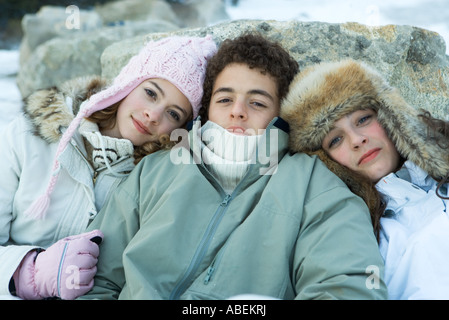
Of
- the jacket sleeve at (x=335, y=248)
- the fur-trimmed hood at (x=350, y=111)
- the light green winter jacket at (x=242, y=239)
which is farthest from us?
the fur-trimmed hood at (x=350, y=111)

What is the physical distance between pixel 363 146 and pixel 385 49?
3.86 ft

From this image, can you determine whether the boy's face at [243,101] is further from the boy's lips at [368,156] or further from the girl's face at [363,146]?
the boy's lips at [368,156]

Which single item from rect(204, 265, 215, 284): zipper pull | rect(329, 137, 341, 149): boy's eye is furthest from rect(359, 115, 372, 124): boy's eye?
rect(204, 265, 215, 284): zipper pull

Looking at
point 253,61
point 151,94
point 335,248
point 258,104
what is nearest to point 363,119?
point 258,104

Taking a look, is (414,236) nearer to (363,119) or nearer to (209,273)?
(363,119)

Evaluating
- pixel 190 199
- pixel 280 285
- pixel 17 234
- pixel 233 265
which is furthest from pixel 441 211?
pixel 17 234

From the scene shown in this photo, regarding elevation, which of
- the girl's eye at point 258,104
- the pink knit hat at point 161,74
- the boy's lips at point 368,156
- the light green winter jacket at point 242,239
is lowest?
the light green winter jacket at point 242,239

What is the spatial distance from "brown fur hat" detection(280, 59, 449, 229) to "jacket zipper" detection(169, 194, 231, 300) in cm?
56

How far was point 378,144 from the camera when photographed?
2.30m

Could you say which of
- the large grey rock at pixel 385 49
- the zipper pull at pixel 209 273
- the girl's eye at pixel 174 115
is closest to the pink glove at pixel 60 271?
the zipper pull at pixel 209 273

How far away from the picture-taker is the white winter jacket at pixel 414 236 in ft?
6.23

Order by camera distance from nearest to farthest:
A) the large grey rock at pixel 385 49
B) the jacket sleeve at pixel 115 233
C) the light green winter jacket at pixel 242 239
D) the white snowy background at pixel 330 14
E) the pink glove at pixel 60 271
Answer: the light green winter jacket at pixel 242 239 → the pink glove at pixel 60 271 → the jacket sleeve at pixel 115 233 → the large grey rock at pixel 385 49 → the white snowy background at pixel 330 14

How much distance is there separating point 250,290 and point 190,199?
52cm

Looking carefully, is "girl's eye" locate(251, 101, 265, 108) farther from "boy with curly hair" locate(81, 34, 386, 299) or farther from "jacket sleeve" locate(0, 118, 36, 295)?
"jacket sleeve" locate(0, 118, 36, 295)
